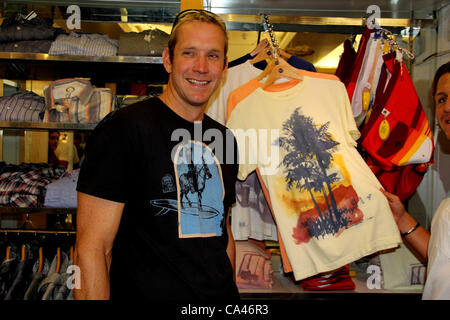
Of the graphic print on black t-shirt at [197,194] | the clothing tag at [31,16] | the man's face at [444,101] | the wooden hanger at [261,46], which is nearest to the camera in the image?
the graphic print on black t-shirt at [197,194]

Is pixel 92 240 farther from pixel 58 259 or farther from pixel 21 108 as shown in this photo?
pixel 21 108

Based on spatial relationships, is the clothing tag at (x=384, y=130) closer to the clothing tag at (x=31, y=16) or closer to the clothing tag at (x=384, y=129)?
the clothing tag at (x=384, y=129)

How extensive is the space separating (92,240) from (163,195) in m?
0.26

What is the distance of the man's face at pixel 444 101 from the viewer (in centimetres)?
173

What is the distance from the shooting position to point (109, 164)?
1.22m

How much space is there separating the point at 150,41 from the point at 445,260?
1.93 meters

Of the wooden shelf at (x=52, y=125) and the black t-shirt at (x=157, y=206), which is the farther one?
the wooden shelf at (x=52, y=125)

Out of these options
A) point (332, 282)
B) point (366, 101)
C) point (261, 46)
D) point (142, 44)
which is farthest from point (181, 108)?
point (332, 282)

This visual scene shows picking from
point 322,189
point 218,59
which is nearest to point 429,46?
point 322,189

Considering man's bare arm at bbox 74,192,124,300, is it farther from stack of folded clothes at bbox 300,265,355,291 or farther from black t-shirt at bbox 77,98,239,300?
stack of folded clothes at bbox 300,265,355,291

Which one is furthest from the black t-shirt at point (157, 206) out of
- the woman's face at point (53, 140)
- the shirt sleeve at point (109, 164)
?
the woman's face at point (53, 140)

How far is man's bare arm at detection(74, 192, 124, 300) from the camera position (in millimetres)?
1214

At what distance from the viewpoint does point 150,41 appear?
2426mm

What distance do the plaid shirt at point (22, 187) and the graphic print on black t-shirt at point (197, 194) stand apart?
148 cm
